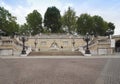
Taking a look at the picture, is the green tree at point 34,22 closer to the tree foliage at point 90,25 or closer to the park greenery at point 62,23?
the park greenery at point 62,23

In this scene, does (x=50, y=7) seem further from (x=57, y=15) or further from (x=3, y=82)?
(x=3, y=82)

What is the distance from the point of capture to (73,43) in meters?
60.0

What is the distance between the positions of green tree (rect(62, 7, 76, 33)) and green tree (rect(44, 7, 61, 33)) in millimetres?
3053

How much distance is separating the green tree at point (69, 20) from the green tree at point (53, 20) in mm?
3053

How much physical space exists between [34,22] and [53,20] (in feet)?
20.0

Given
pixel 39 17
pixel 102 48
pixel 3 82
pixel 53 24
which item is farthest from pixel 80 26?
pixel 3 82

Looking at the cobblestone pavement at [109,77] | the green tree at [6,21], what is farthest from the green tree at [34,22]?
the cobblestone pavement at [109,77]

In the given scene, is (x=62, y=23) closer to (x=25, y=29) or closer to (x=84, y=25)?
(x=84, y=25)

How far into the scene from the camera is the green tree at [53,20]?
71.1m

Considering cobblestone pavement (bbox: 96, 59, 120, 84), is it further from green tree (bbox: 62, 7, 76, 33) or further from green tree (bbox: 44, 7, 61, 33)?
green tree (bbox: 44, 7, 61, 33)

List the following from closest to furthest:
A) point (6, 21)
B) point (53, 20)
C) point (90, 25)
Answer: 1. point (6, 21)
2. point (90, 25)
3. point (53, 20)

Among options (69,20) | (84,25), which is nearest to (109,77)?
(69,20)

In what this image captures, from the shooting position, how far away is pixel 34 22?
2746 inches

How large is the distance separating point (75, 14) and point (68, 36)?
434 inches
